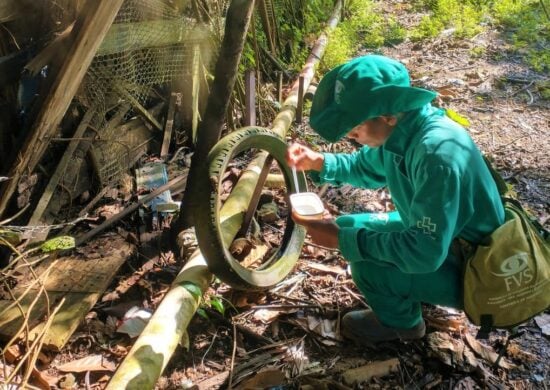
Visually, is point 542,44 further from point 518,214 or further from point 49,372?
point 49,372

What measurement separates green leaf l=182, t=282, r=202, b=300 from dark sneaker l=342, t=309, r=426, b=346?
37.3 inches

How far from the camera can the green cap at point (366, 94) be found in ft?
7.54

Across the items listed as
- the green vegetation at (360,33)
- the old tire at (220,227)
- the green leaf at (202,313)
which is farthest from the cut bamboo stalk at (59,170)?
the green vegetation at (360,33)

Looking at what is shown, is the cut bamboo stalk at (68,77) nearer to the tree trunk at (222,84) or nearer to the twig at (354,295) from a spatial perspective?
the tree trunk at (222,84)

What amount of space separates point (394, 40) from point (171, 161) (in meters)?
5.02

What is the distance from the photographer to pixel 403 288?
108 inches

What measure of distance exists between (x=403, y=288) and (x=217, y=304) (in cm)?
119

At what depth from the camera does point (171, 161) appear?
4.98 metres

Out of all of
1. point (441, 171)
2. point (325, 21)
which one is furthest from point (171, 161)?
point (325, 21)

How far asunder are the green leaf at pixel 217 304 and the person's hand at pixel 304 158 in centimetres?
100

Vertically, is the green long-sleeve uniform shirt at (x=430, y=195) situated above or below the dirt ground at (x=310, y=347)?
above

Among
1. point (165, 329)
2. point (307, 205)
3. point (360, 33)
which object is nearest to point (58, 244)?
point (165, 329)

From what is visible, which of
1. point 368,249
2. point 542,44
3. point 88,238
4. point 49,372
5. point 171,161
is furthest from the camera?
point 542,44

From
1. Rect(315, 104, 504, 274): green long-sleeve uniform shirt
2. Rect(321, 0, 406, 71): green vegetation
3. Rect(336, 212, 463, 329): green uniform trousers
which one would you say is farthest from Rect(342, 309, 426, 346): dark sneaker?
Rect(321, 0, 406, 71): green vegetation
